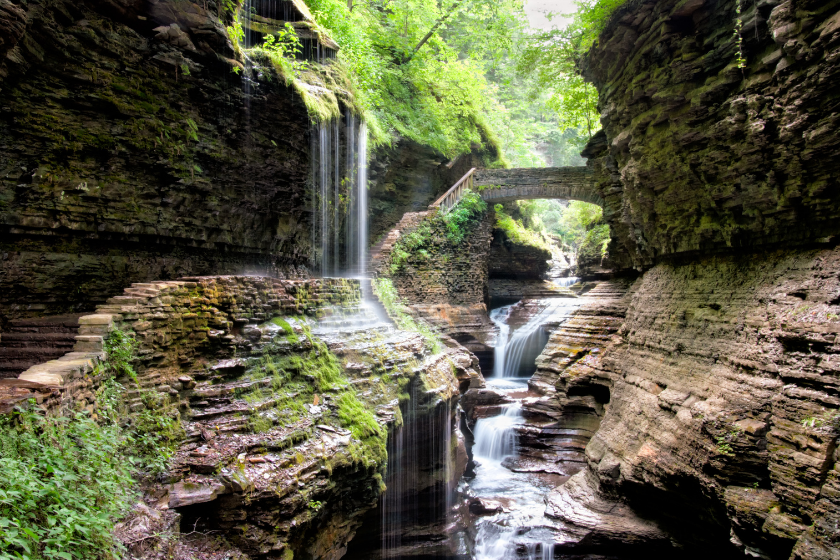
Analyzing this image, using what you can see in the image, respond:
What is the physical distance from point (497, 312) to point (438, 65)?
12.1 metres

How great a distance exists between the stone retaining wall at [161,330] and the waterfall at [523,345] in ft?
40.8

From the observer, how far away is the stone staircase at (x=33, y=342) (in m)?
5.82

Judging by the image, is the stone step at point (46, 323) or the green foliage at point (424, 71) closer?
the stone step at point (46, 323)

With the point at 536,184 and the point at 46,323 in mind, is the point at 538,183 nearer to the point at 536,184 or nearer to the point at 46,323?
the point at 536,184

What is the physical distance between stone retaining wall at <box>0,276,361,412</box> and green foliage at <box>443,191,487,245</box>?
12183mm

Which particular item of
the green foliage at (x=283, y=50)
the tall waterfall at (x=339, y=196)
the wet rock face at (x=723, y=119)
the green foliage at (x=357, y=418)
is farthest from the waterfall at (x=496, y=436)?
the green foliage at (x=283, y=50)

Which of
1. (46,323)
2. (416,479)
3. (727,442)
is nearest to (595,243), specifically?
(416,479)

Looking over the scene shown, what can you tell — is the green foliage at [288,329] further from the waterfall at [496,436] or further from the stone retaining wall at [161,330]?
the waterfall at [496,436]

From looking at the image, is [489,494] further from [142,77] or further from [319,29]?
[319,29]

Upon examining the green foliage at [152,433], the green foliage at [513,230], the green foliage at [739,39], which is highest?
the green foliage at [739,39]

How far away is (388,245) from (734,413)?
12909 mm

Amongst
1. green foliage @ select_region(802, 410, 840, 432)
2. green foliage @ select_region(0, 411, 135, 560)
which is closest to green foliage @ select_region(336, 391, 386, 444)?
green foliage @ select_region(0, 411, 135, 560)

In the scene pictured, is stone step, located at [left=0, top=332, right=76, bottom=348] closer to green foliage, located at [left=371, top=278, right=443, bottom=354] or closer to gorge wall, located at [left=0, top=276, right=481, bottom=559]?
gorge wall, located at [left=0, top=276, right=481, bottom=559]

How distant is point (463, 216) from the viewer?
1986 centimetres
